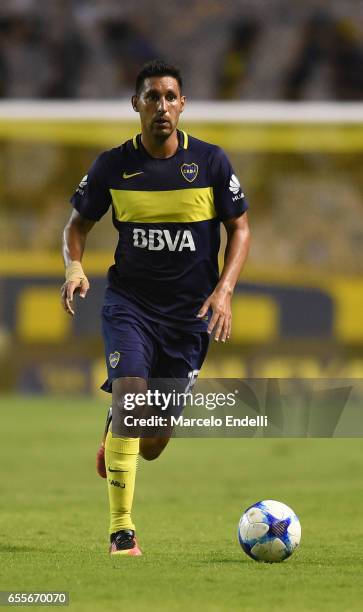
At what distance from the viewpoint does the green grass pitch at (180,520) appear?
4.31 meters

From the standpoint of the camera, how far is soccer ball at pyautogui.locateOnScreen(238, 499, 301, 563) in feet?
16.8

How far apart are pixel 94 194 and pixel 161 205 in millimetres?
326

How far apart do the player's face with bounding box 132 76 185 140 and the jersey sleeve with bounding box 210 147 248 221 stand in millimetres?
299

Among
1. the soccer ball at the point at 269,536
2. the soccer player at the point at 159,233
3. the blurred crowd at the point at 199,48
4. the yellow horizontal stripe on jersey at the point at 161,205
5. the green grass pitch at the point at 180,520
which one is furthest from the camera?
the blurred crowd at the point at 199,48

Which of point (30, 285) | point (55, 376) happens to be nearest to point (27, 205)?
point (30, 285)

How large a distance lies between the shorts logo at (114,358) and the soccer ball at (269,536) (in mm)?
896

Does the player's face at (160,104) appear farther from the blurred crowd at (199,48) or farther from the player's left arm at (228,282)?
the blurred crowd at (199,48)

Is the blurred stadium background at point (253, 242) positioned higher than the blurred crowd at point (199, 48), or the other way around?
the blurred crowd at point (199, 48)

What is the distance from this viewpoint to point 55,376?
14609mm

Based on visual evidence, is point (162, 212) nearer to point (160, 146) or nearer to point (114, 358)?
point (160, 146)

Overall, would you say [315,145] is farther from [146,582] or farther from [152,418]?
[146,582]

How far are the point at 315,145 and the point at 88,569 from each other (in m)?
10.6

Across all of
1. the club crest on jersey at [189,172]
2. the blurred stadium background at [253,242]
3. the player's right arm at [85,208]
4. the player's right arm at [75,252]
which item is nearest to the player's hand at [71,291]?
the player's right arm at [75,252]

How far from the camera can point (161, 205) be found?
18.5 feet
